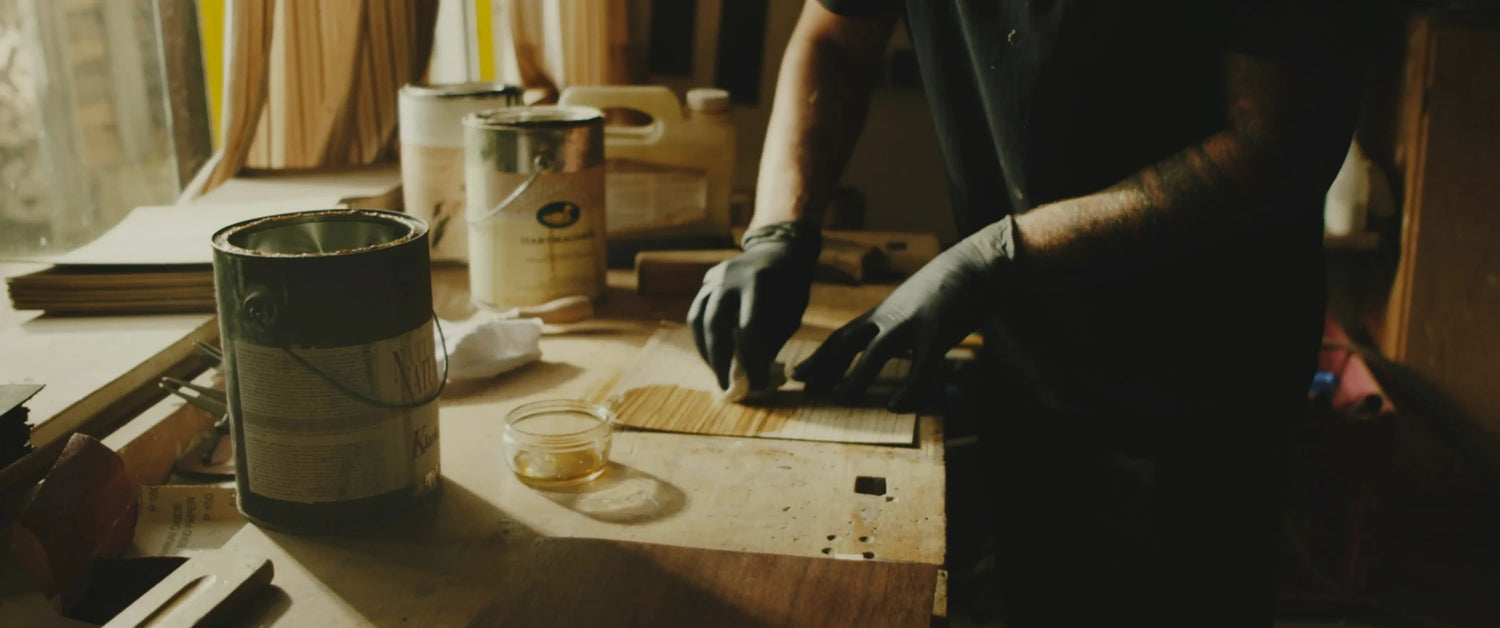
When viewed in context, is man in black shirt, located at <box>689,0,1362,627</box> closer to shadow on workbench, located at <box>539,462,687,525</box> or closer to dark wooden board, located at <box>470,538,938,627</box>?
shadow on workbench, located at <box>539,462,687,525</box>

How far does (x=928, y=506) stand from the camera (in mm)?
963

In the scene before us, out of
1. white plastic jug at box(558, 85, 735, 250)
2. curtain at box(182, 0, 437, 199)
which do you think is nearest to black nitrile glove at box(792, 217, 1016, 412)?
white plastic jug at box(558, 85, 735, 250)

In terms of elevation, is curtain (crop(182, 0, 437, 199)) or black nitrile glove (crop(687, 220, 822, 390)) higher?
curtain (crop(182, 0, 437, 199))

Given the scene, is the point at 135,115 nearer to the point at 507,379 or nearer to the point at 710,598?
the point at 507,379

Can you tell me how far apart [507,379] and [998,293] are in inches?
18.7

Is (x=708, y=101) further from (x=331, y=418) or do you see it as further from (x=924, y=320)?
(x=331, y=418)

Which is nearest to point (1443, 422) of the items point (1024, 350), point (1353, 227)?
point (1353, 227)

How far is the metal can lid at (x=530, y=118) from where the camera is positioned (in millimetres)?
1354

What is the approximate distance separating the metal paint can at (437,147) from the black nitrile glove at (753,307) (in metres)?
0.45

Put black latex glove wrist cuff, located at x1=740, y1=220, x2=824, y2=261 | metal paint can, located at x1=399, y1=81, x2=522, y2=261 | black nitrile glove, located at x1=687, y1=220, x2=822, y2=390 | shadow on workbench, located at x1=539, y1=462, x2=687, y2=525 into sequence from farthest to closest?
metal paint can, located at x1=399, y1=81, x2=522, y2=261, black latex glove wrist cuff, located at x1=740, y1=220, x2=824, y2=261, black nitrile glove, located at x1=687, y1=220, x2=822, y2=390, shadow on workbench, located at x1=539, y1=462, x2=687, y2=525

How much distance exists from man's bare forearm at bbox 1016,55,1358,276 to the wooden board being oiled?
0.20 m

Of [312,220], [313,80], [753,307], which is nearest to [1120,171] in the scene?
[753,307]

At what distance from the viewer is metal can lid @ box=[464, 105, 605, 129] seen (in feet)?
4.44

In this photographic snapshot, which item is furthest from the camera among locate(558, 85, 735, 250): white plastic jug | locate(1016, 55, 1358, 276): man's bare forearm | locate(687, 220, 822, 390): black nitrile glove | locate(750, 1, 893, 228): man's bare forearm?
locate(558, 85, 735, 250): white plastic jug
